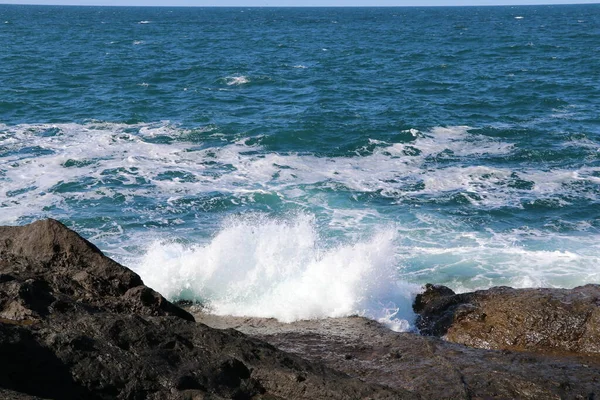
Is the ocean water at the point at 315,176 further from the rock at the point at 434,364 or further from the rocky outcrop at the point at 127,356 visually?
the rocky outcrop at the point at 127,356

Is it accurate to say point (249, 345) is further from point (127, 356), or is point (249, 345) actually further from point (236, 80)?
point (236, 80)

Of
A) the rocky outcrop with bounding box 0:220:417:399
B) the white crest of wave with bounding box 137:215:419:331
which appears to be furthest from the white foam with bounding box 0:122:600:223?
the rocky outcrop with bounding box 0:220:417:399

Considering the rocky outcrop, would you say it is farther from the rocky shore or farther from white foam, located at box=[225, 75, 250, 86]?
white foam, located at box=[225, 75, 250, 86]

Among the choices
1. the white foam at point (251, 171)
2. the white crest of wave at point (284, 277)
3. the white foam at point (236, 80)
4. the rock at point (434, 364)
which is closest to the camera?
the rock at point (434, 364)

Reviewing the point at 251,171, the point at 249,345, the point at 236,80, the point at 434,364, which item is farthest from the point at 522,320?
the point at 236,80

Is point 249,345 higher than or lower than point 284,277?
higher

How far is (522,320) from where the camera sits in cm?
899

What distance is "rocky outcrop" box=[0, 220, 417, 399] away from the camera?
5477 millimetres

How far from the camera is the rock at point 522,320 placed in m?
8.65

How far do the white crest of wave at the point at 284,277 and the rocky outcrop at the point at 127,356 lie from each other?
330cm

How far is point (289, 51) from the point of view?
50.2 metres

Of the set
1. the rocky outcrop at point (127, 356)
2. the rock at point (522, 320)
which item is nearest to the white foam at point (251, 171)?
the rock at point (522, 320)

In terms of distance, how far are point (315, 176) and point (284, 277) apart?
7804 mm

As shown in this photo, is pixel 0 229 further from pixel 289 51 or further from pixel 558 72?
pixel 289 51
